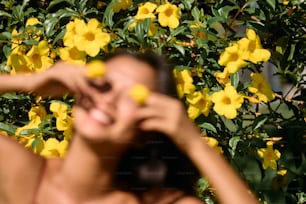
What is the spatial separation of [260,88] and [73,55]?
471mm

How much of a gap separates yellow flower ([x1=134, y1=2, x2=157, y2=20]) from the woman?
2.40 feet

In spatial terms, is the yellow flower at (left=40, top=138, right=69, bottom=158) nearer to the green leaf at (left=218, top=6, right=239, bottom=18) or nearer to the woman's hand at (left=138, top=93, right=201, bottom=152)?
the green leaf at (left=218, top=6, right=239, bottom=18)

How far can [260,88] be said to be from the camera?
218cm

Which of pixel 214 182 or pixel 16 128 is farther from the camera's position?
pixel 16 128

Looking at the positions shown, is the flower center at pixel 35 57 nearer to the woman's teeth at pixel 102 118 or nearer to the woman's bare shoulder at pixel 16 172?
the woman's bare shoulder at pixel 16 172

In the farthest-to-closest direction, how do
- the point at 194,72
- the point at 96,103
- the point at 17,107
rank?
the point at 17,107, the point at 194,72, the point at 96,103

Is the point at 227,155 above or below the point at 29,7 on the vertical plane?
below

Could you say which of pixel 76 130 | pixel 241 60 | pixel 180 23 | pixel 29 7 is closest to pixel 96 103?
pixel 76 130

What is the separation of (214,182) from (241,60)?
0.90 meters

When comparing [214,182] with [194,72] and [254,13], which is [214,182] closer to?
[194,72]

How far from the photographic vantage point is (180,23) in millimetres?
2258

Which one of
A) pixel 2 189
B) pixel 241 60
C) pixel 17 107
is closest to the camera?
pixel 2 189

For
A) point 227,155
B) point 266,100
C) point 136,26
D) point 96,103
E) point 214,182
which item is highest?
point 96,103

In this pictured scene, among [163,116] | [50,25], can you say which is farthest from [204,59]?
[163,116]
